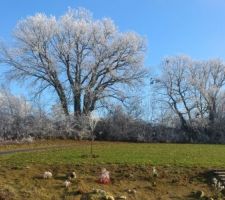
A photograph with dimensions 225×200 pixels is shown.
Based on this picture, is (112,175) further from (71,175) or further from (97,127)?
(97,127)

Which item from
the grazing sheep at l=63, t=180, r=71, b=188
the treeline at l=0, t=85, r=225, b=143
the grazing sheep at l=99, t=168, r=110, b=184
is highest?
the treeline at l=0, t=85, r=225, b=143

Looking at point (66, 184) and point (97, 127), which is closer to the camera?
point (66, 184)

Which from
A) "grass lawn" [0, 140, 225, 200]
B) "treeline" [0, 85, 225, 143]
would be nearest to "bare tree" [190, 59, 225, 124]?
"treeline" [0, 85, 225, 143]

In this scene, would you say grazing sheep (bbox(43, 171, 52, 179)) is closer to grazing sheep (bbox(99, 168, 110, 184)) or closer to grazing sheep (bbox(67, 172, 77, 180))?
grazing sheep (bbox(67, 172, 77, 180))

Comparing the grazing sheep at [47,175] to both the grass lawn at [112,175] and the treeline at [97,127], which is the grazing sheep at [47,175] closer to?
the grass lawn at [112,175]

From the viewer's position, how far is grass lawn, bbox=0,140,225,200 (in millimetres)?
16953

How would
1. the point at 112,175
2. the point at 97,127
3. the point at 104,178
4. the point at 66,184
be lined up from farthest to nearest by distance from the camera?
the point at 97,127, the point at 112,175, the point at 104,178, the point at 66,184

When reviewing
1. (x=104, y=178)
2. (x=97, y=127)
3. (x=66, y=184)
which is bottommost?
(x=66, y=184)

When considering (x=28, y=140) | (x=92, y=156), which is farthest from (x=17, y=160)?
(x=28, y=140)

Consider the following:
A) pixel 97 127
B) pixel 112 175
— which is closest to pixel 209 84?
pixel 97 127

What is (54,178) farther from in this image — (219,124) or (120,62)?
(219,124)

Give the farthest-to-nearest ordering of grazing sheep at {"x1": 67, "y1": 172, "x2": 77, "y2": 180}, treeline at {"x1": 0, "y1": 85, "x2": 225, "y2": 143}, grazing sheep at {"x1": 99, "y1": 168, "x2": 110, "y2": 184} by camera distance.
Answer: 1. treeline at {"x1": 0, "y1": 85, "x2": 225, "y2": 143}
2. grazing sheep at {"x1": 67, "y1": 172, "x2": 77, "y2": 180}
3. grazing sheep at {"x1": 99, "y1": 168, "x2": 110, "y2": 184}

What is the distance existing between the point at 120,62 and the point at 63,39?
5399 millimetres

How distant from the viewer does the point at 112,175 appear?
19.3m
